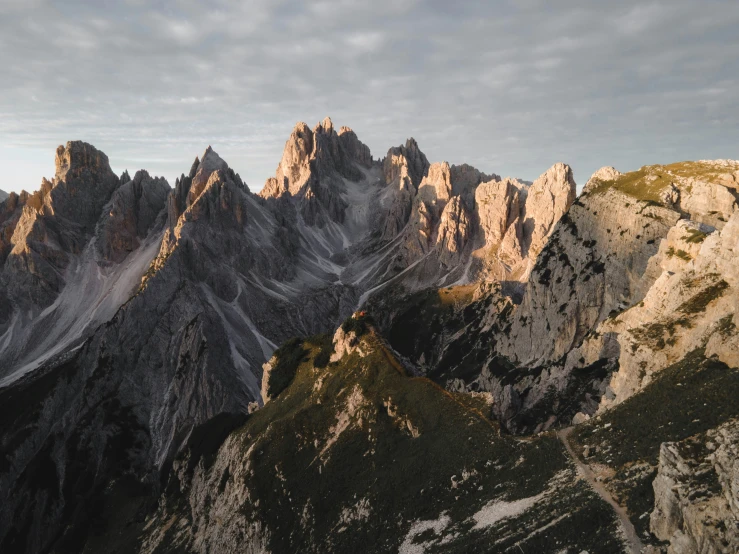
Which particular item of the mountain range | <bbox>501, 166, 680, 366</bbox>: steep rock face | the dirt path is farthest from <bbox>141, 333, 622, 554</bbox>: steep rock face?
<bbox>501, 166, 680, 366</bbox>: steep rock face

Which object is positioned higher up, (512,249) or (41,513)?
(512,249)

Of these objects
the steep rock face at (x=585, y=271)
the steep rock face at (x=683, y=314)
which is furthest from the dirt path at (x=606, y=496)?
the steep rock face at (x=585, y=271)

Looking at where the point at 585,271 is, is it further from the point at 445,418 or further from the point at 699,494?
the point at 699,494

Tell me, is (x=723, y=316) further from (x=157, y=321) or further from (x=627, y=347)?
(x=157, y=321)

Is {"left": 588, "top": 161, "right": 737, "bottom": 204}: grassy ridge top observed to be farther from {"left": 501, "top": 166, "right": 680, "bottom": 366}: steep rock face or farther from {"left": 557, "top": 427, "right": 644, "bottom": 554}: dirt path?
{"left": 557, "top": 427, "right": 644, "bottom": 554}: dirt path

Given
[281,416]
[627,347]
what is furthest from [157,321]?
[627,347]

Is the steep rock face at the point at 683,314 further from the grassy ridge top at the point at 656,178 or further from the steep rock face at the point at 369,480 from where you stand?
the grassy ridge top at the point at 656,178

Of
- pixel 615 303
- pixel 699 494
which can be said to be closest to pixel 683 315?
pixel 699 494
